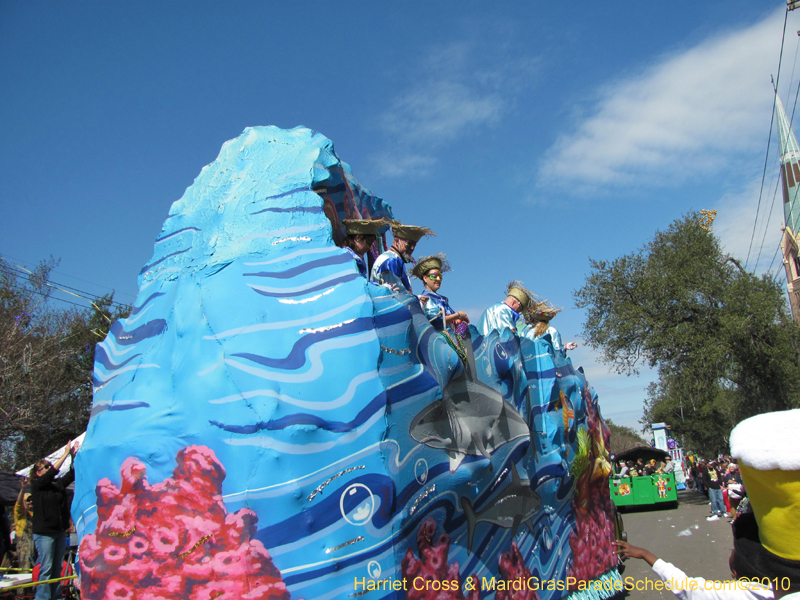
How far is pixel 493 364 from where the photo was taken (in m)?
4.87

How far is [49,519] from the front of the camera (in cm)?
515

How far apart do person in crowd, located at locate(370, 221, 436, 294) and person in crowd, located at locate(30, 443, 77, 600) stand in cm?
314

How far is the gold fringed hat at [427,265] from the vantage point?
17.4 ft

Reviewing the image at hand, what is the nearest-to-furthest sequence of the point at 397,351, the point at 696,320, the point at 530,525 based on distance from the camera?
the point at 397,351
the point at 530,525
the point at 696,320

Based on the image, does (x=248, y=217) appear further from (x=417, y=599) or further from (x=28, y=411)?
(x=28, y=411)

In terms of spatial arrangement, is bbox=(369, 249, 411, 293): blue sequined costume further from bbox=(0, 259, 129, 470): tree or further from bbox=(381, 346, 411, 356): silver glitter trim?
bbox=(0, 259, 129, 470): tree

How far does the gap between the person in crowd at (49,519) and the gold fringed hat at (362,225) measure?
307cm

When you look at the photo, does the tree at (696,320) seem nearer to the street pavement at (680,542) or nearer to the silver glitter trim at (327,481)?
the street pavement at (680,542)

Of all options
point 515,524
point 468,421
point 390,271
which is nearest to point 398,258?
point 390,271

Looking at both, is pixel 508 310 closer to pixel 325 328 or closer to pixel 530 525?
pixel 530 525

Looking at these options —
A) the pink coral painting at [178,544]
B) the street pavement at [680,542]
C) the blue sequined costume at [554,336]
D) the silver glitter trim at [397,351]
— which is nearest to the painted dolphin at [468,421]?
the silver glitter trim at [397,351]

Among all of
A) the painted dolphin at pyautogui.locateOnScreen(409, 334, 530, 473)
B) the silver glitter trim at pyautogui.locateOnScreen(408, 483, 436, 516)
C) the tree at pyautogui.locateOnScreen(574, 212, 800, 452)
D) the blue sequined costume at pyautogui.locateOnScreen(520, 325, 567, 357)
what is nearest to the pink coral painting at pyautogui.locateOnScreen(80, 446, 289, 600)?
the silver glitter trim at pyautogui.locateOnScreen(408, 483, 436, 516)

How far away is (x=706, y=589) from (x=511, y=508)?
97.4 inches

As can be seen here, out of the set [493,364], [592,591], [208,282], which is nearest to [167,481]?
[208,282]
